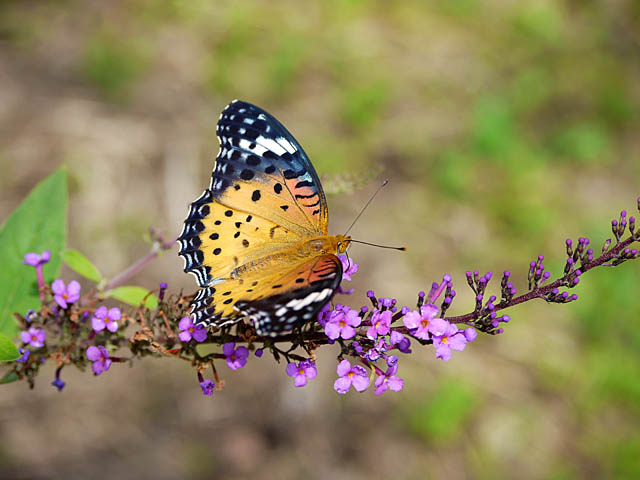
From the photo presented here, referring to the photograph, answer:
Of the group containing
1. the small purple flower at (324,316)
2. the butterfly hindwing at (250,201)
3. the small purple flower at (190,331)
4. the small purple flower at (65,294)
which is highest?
the butterfly hindwing at (250,201)

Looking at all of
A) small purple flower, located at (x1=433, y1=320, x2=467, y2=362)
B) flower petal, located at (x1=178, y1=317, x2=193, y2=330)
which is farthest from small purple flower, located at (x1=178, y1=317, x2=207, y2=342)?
small purple flower, located at (x1=433, y1=320, x2=467, y2=362)

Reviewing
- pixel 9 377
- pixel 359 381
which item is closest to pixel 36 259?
pixel 9 377

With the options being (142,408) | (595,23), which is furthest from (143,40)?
(595,23)

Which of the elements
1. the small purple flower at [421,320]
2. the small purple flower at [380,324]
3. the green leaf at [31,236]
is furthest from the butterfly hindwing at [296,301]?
the green leaf at [31,236]

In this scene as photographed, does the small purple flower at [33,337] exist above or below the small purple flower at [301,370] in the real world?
above

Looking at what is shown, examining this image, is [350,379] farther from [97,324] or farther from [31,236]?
[31,236]

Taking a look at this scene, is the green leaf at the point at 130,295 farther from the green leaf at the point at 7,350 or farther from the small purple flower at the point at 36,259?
the green leaf at the point at 7,350
